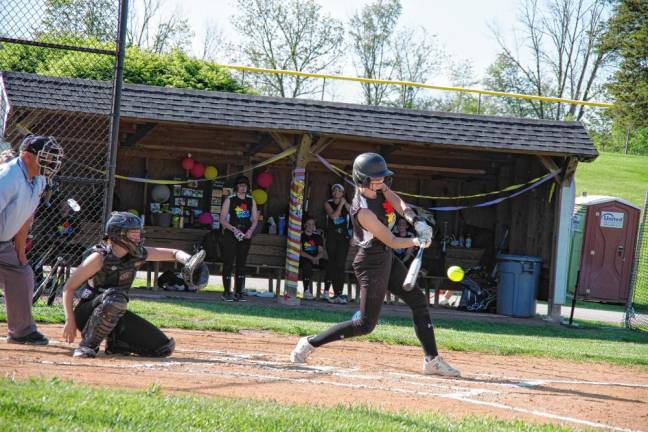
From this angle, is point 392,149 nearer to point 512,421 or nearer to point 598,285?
point 598,285

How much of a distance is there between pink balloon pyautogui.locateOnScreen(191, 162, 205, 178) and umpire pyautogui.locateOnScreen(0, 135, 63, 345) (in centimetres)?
989

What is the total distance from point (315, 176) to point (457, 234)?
129 inches

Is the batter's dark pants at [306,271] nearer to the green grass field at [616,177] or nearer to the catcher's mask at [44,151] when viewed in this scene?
the catcher's mask at [44,151]

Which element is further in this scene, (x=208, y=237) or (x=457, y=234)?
(x=457, y=234)

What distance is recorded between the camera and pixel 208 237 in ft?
57.9

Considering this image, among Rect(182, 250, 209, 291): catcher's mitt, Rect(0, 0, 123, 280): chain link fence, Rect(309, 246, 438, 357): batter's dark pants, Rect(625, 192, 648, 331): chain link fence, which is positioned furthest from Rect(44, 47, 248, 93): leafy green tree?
Rect(309, 246, 438, 357): batter's dark pants

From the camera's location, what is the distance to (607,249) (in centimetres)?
2475

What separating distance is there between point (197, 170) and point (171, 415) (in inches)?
523

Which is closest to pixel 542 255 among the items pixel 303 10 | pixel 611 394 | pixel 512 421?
pixel 611 394

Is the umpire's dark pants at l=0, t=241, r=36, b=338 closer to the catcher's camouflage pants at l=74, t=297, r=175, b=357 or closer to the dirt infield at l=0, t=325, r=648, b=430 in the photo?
the dirt infield at l=0, t=325, r=648, b=430

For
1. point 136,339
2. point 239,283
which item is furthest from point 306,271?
point 136,339

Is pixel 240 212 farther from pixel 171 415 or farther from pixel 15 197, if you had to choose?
pixel 171 415

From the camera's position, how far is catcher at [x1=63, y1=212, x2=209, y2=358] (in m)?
7.99

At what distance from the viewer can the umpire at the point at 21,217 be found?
820cm
